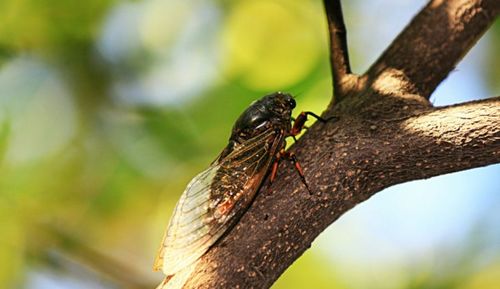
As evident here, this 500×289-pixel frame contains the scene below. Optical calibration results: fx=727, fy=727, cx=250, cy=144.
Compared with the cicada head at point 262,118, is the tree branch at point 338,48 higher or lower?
lower

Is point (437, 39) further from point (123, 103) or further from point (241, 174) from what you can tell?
point (123, 103)

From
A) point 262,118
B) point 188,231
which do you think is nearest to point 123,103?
point 262,118

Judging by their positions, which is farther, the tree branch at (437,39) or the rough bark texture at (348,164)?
the tree branch at (437,39)

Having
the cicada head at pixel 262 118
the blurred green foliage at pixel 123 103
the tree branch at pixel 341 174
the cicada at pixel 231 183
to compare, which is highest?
the blurred green foliage at pixel 123 103

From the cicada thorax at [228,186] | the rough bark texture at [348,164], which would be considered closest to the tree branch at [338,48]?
the rough bark texture at [348,164]

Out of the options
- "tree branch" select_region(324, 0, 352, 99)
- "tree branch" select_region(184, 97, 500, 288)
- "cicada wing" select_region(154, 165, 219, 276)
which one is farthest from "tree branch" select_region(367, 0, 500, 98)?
"cicada wing" select_region(154, 165, 219, 276)

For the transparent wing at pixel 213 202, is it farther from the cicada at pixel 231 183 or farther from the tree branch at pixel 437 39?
the tree branch at pixel 437 39

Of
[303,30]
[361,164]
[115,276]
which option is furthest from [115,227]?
[361,164]
